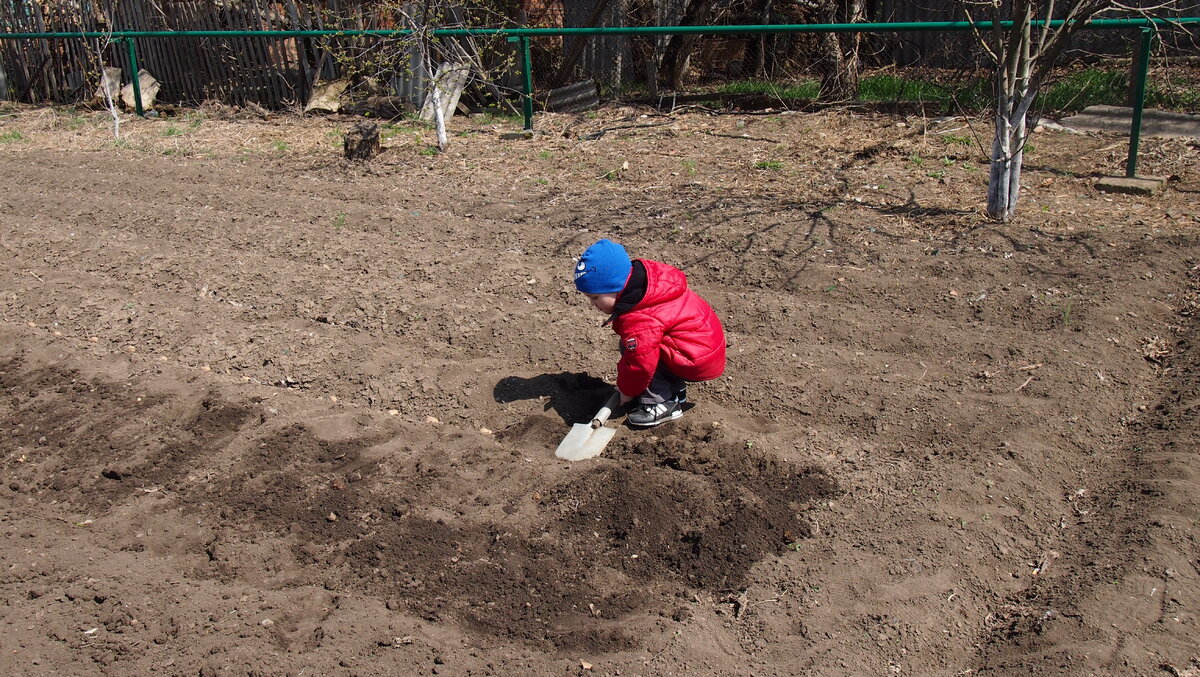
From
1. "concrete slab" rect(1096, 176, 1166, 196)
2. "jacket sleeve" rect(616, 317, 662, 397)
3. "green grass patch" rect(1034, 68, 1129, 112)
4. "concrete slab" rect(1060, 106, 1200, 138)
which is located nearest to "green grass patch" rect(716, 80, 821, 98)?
"green grass patch" rect(1034, 68, 1129, 112)

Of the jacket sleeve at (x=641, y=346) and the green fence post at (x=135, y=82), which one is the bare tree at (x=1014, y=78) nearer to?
the jacket sleeve at (x=641, y=346)

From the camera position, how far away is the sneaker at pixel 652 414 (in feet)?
14.5

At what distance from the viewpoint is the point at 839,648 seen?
10.1 ft

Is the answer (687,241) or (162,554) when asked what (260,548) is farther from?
(687,241)

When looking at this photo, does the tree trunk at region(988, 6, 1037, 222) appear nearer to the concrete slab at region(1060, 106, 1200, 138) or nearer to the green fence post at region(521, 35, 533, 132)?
the concrete slab at region(1060, 106, 1200, 138)

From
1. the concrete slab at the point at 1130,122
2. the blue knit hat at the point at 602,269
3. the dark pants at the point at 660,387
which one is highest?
the blue knit hat at the point at 602,269

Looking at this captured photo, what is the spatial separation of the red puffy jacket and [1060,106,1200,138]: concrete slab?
5.36 m

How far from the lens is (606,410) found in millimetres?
4453

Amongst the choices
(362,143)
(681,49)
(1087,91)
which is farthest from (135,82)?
(1087,91)

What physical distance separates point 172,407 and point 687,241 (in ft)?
10.5

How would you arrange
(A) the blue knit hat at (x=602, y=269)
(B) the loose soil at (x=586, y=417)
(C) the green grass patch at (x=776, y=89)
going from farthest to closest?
(C) the green grass patch at (x=776, y=89) → (A) the blue knit hat at (x=602, y=269) → (B) the loose soil at (x=586, y=417)

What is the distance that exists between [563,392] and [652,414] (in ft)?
1.90

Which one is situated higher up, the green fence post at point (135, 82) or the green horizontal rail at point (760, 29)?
the green horizontal rail at point (760, 29)

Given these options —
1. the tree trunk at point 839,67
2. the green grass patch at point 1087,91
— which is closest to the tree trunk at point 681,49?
the tree trunk at point 839,67
